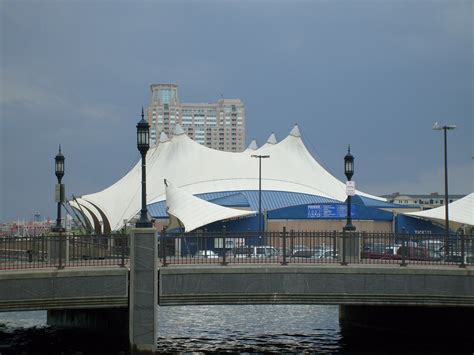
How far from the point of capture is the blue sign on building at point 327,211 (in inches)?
2616

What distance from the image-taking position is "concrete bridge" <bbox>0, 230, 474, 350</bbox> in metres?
21.3

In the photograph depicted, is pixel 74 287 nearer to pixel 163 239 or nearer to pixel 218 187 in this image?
pixel 163 239

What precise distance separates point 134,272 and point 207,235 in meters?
2.74

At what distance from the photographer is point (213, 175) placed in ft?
254

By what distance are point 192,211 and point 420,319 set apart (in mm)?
32712

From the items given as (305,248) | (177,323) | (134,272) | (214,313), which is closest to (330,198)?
(214,313)

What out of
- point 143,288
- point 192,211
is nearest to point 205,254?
point 143,288

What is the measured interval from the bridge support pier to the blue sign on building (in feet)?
118

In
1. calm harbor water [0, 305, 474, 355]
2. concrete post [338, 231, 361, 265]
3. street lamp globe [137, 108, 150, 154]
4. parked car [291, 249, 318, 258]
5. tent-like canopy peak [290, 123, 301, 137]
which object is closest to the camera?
street lamp globe [137, 108, 150, 154]

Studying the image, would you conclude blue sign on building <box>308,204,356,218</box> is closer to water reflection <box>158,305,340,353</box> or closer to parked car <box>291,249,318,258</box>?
water reflection <box>158,305,340,353</box>

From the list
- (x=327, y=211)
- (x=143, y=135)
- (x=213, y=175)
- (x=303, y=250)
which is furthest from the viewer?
(x=213, y=175)

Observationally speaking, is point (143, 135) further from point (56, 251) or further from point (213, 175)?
point (213, 175)

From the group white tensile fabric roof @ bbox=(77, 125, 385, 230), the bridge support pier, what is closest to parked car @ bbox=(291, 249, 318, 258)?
the bridge support pier

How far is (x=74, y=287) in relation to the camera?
2153 cm
